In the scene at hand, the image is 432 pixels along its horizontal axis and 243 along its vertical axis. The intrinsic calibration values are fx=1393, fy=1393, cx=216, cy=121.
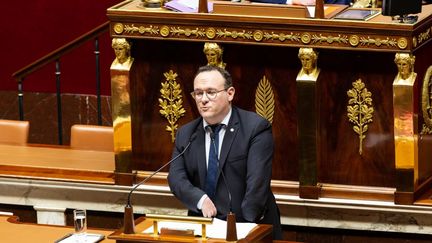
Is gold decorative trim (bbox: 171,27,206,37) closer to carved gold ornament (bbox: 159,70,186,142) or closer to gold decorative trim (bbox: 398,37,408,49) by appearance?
carved gold ornament (bbox: 159,70,186,142)

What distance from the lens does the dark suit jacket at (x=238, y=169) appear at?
653 cm

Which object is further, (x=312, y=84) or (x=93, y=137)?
(x=93, y=137)

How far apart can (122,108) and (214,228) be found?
184 cm

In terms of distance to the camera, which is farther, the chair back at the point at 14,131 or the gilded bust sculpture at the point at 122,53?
the chair back at the point at 14,131

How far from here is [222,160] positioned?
661cm

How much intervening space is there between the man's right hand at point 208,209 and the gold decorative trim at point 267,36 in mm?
1302

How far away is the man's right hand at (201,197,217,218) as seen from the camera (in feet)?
21.2

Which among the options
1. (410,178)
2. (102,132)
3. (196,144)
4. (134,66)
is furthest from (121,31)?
(410,178)

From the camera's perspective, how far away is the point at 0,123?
856 centimetres

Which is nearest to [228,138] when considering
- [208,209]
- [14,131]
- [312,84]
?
[208,209]

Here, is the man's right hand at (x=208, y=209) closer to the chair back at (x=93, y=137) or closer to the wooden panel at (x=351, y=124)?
the wooden panel at (x=351, y=124)

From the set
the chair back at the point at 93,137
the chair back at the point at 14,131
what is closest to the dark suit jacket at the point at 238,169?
the chair back at the point at 93,137

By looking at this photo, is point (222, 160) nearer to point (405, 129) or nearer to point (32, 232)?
point (32, 232)

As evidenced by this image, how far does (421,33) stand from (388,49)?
0.21m
